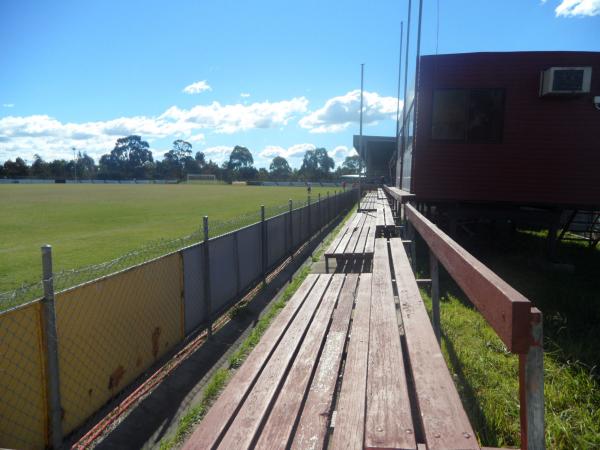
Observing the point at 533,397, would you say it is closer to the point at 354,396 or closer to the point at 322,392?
the point at 354,396

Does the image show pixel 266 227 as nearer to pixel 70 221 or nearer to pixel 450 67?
pixel 450 67

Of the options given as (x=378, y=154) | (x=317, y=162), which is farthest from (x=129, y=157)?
(x=378, y=154)

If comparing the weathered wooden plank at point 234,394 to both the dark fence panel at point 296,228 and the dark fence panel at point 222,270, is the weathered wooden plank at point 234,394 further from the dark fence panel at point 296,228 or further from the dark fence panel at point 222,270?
the dark fence panel at point 296,228

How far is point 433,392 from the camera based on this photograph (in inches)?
87.0

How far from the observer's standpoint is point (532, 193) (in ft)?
28.2

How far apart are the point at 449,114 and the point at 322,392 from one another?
7337mm

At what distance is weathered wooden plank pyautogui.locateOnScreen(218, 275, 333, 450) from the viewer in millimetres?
2008

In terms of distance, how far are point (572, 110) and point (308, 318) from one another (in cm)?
688

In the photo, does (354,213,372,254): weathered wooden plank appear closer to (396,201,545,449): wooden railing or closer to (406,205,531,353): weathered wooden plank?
(406,205,531,353): weathered wooden plank

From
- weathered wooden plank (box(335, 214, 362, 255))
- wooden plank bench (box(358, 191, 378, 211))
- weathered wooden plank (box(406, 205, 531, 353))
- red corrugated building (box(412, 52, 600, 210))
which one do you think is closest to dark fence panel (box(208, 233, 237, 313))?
weathered wooden plank (box(335, 214, 362, 255))

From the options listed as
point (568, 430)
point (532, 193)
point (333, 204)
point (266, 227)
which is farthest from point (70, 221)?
point (568, 430)

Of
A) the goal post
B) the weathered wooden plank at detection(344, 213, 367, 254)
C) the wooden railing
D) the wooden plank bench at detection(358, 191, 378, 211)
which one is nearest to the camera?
the wooden railing

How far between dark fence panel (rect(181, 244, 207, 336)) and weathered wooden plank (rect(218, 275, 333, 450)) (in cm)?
190

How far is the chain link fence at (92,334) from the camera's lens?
10.2ft
